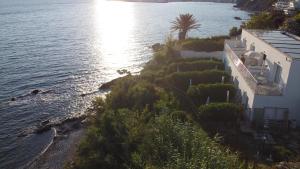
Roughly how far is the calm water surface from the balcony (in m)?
20.9

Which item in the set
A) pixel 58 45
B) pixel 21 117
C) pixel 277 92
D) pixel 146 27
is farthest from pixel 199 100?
pixel 146 27

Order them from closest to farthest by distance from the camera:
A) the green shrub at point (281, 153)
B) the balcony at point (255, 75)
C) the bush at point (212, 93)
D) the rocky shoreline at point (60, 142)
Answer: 1. the green shrub at point (281, 153)
2. the balcony at point (255, 75)
3. the rocky shoreline at point (60, 142)
4. the bush at point (212, 93)

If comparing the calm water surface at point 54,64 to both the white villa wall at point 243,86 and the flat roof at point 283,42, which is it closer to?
the white villa wall at point 243,86

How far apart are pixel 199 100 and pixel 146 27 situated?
75754mm

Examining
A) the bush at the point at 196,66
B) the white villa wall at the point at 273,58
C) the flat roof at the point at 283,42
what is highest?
the flat roof at the point at 283,42

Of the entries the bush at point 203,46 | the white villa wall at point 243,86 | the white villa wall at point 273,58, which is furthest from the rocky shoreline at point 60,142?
the white villa wall at point 273,58

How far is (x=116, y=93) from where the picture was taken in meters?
35.1

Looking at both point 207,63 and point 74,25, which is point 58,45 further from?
point 207,63

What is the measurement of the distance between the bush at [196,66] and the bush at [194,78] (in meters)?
4.06

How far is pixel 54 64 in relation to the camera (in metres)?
60.8

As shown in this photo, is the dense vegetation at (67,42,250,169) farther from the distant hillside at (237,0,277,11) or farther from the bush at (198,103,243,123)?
the distant hillside at (237,0,277,11)

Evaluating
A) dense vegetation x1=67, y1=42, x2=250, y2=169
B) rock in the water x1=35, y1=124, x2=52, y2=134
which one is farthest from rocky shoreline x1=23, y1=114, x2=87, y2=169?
dense vegetation x1=67, y1=42, x2=250, y2=169

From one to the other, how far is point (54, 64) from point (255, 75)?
138 ft

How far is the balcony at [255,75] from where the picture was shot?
1040 inches
